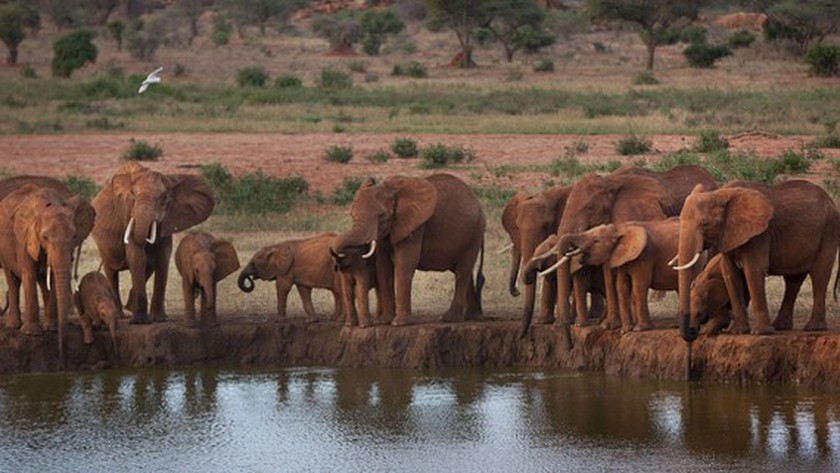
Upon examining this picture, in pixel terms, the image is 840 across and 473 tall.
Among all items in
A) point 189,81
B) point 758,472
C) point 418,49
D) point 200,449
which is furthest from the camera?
point 418,49

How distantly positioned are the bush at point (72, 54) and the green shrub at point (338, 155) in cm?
2667

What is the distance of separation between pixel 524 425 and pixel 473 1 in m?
48.0

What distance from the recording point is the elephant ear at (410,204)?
1580 centimetres

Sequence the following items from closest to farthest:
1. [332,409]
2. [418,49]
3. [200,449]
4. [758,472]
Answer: [758,472], [200,449], [332,409], [418,49]

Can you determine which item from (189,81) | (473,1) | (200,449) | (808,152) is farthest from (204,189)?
(473,1)

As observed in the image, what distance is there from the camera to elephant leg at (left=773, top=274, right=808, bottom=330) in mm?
14734

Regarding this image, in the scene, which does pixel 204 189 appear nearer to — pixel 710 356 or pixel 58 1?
pixel 710 356

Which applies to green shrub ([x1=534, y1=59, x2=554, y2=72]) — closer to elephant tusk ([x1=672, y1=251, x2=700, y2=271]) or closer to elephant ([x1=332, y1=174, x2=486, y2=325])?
elephant ([x1=332, y1=174, x2=486, y2=325])

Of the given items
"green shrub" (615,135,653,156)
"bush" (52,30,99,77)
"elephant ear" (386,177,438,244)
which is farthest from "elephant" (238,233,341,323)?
"bush" (52,30,99,77)

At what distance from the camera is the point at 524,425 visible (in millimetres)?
A: 13109

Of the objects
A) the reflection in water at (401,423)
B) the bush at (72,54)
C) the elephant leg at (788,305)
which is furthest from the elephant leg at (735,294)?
the bush at (72,54)

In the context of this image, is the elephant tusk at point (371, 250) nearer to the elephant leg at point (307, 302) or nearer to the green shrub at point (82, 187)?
the elephant leg at point (307, 302)

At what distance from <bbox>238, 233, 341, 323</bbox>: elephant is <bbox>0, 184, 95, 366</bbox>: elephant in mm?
1814

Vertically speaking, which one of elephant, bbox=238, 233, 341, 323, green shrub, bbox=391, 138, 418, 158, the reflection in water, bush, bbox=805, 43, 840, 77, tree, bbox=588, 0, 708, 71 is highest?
tree, bbox=588, 0, 708, 71
